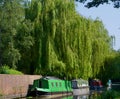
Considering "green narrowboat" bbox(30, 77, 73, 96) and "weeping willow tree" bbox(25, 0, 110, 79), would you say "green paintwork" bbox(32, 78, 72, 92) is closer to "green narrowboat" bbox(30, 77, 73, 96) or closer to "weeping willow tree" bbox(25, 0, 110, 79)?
"green narrowboat" bbox(30, 77, 73, 96)

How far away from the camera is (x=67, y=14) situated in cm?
4297

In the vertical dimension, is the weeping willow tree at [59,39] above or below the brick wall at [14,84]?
above

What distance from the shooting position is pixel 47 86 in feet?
130

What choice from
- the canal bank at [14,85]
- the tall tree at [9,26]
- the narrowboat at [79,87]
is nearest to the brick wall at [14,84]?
the canal bank at [14,85]

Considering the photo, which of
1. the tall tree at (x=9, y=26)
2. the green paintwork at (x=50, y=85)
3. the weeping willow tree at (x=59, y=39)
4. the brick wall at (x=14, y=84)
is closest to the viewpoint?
the brick wall at (x=14, y=84)

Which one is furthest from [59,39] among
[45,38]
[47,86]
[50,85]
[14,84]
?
[14,84]

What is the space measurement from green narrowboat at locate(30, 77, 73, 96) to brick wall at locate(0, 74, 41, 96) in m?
1.09

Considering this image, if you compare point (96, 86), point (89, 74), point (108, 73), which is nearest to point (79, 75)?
point (89, 74)

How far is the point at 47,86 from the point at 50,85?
48 cm

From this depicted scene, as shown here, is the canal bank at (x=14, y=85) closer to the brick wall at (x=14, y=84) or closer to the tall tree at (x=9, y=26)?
the brick wall at (x=14, y=84)

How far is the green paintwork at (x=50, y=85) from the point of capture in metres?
39.0

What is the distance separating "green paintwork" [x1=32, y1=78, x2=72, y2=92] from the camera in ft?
128

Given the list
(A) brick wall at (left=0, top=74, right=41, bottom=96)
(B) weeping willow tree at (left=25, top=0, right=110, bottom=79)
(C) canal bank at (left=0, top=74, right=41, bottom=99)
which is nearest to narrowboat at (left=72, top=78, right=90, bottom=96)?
(B) weeping willow tree at (left=25, top=0, right=110, bottom=79)

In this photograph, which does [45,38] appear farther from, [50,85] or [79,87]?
[79,87]
